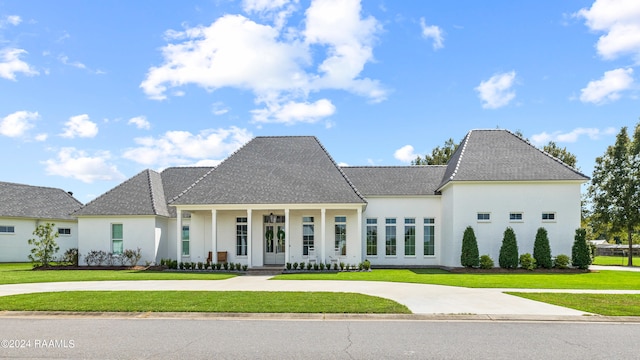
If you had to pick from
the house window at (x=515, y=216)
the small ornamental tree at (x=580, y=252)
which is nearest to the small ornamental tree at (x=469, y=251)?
the house window at (x=515, y=216)

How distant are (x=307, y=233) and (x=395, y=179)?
24.8 ft

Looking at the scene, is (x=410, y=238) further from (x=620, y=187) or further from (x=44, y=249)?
(x=44, y=249)

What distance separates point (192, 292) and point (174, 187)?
1949 centimetres

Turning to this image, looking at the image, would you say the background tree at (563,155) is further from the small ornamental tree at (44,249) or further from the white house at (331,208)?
the small ornamental tree at (44,249)

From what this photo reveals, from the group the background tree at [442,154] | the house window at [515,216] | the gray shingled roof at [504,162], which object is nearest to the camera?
the gray shingled roof at [504,162]

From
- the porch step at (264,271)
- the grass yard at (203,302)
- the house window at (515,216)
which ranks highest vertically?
the house window at (515,216)

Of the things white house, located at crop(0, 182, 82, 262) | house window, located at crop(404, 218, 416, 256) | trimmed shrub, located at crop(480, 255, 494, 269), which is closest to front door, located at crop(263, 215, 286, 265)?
house window, located at crop(404, 218, 416, 256)

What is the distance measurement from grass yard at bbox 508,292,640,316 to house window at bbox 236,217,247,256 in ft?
56.0

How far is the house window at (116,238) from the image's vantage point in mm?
29281

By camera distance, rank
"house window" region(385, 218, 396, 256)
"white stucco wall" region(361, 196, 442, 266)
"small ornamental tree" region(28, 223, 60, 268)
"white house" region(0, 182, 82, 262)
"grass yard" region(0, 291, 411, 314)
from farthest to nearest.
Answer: "white house" region(0, 182, 82, 262) → "house window" region(385, 218, 396, 256) → "white stucco wall" region(361, 196, 442, 266) → "small ornamental tree" region(28, 223, 60, 268) → "grass yard" region(0, 291, 411, 314)

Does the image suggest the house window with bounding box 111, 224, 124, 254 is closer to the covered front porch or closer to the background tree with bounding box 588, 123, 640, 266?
the covered front porch

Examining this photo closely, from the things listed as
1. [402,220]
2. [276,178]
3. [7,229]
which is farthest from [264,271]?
[7,229]

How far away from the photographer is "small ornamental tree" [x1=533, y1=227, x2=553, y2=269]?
85.8 feet

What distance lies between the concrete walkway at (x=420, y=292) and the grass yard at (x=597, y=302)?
1.71 ft
